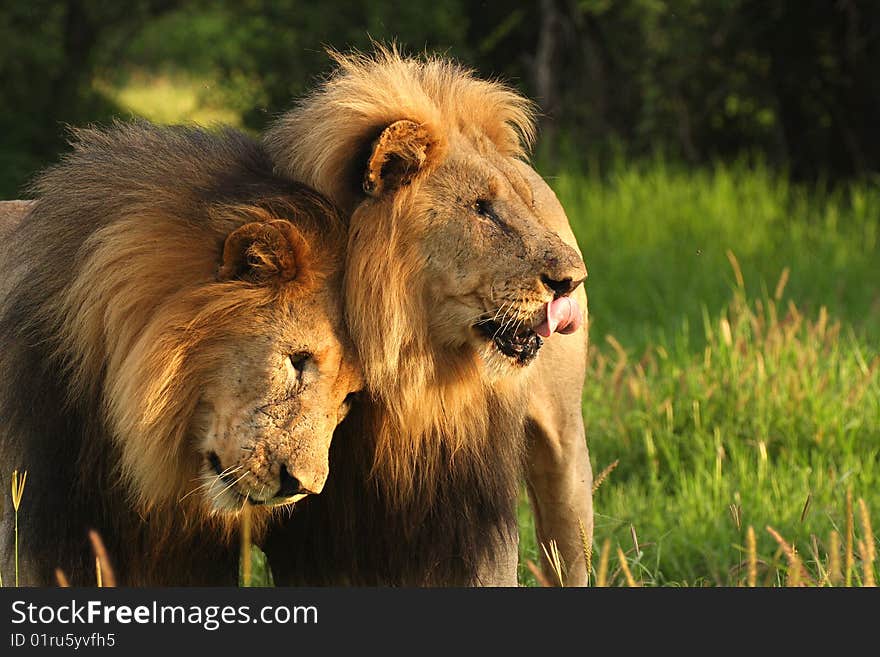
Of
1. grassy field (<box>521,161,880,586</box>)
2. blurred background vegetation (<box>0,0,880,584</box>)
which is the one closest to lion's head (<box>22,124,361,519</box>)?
grassy field (<box>521,161,880,586</box>)

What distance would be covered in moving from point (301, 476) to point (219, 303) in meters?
0.41

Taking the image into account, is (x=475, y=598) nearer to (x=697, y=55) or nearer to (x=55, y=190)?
(x=55, y=190)

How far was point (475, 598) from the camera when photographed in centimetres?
313

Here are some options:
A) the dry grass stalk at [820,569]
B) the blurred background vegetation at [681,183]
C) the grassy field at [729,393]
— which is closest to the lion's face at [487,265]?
the grassy field at [729,393]

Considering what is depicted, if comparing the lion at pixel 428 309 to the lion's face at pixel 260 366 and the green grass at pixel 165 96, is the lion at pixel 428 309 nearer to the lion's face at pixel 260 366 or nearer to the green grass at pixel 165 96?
the lion's face at pixel 260 366

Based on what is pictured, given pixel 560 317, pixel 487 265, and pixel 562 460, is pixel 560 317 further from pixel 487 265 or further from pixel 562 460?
pixel 562 460

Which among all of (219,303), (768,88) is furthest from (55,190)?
(768,88)

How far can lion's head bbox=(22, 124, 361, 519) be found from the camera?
306 centimetres

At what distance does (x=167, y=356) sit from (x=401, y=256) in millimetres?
530

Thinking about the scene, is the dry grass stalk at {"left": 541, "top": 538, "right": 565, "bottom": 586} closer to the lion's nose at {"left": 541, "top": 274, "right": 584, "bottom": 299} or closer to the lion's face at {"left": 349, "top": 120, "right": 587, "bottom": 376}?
the lion's face at {"left": 349, "top": 120, "right": 587, "bottom": 376}

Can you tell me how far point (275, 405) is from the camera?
304 centimetres

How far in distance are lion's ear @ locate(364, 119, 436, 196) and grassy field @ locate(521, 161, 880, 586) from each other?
0.90 meters

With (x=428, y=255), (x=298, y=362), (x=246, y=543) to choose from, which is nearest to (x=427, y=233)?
(x=428, y=255)

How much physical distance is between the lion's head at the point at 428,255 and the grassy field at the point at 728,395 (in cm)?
48
